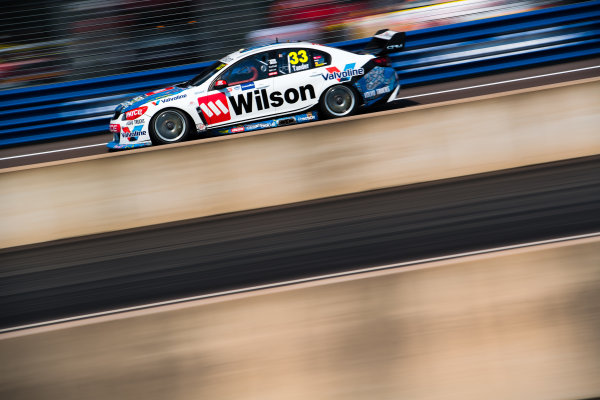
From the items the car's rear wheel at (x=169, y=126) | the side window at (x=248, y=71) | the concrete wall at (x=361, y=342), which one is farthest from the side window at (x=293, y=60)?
the concrete wall at (x=361, y=342)

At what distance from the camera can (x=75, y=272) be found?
284 inches

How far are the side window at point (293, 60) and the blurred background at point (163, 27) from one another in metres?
3.61

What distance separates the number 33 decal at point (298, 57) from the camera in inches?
439

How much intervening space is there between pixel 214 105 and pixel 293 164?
3.15 metres

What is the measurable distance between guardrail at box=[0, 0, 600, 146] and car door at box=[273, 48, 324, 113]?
12.4 ft

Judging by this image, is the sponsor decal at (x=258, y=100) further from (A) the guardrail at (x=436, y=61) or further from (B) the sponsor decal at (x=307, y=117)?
(A) the guardrail at (x=436, y=61)

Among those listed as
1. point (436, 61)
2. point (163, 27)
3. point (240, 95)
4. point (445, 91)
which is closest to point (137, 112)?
point (240, 95)

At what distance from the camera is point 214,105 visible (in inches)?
431

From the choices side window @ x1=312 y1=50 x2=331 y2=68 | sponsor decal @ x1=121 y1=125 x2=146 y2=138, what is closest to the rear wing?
side window @ x1=312 y1=50 x2=331 y2=68

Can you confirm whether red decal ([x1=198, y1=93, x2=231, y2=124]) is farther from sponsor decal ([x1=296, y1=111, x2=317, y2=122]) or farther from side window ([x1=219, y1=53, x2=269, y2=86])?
sponsor decal ([x1=296, y1=111, x2=317, y2=122])

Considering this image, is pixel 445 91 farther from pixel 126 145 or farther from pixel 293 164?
pixel 293 164

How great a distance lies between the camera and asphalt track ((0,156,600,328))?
643cm

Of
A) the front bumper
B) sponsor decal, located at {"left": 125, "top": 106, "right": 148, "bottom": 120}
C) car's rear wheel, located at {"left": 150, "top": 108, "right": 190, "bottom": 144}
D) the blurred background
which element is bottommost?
the front bumper

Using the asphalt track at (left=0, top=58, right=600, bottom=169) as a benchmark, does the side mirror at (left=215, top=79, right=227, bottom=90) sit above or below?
above
